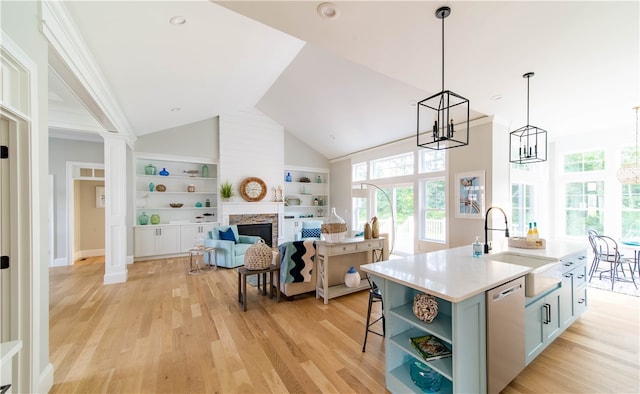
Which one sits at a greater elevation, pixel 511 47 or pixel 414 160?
pixel 511 47

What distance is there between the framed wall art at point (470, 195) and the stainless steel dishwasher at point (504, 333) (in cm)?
311

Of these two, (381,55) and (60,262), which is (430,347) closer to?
(381,55)

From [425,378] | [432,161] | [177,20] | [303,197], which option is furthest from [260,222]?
[425,378]

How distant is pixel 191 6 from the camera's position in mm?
→ 2451

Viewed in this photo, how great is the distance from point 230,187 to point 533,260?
6.41 meters

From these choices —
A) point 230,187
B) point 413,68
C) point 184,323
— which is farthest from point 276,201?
point 413,68

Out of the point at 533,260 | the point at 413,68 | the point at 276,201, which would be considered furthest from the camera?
the point at 276,201

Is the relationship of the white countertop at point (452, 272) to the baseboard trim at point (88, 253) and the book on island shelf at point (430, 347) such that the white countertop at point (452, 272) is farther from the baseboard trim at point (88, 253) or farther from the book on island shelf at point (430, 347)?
the baseboard trim at point (88, 253)

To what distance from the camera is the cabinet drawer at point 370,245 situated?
12.4ft

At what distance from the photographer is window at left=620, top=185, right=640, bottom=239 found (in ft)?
15.5

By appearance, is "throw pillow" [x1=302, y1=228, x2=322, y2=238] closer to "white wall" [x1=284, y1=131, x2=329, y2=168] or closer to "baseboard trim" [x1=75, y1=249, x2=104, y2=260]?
"white wall" [x1=284, y1=131, x2=329, y2=168]

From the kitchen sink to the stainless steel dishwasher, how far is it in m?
0.12

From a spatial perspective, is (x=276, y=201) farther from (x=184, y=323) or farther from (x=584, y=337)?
(x=584, y=337)


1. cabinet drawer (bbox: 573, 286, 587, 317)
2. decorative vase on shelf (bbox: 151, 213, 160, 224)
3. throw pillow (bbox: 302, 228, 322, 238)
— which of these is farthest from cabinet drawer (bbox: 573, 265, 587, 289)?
decorative vase on shelf (bbox: 151, 213, 160, 224)
